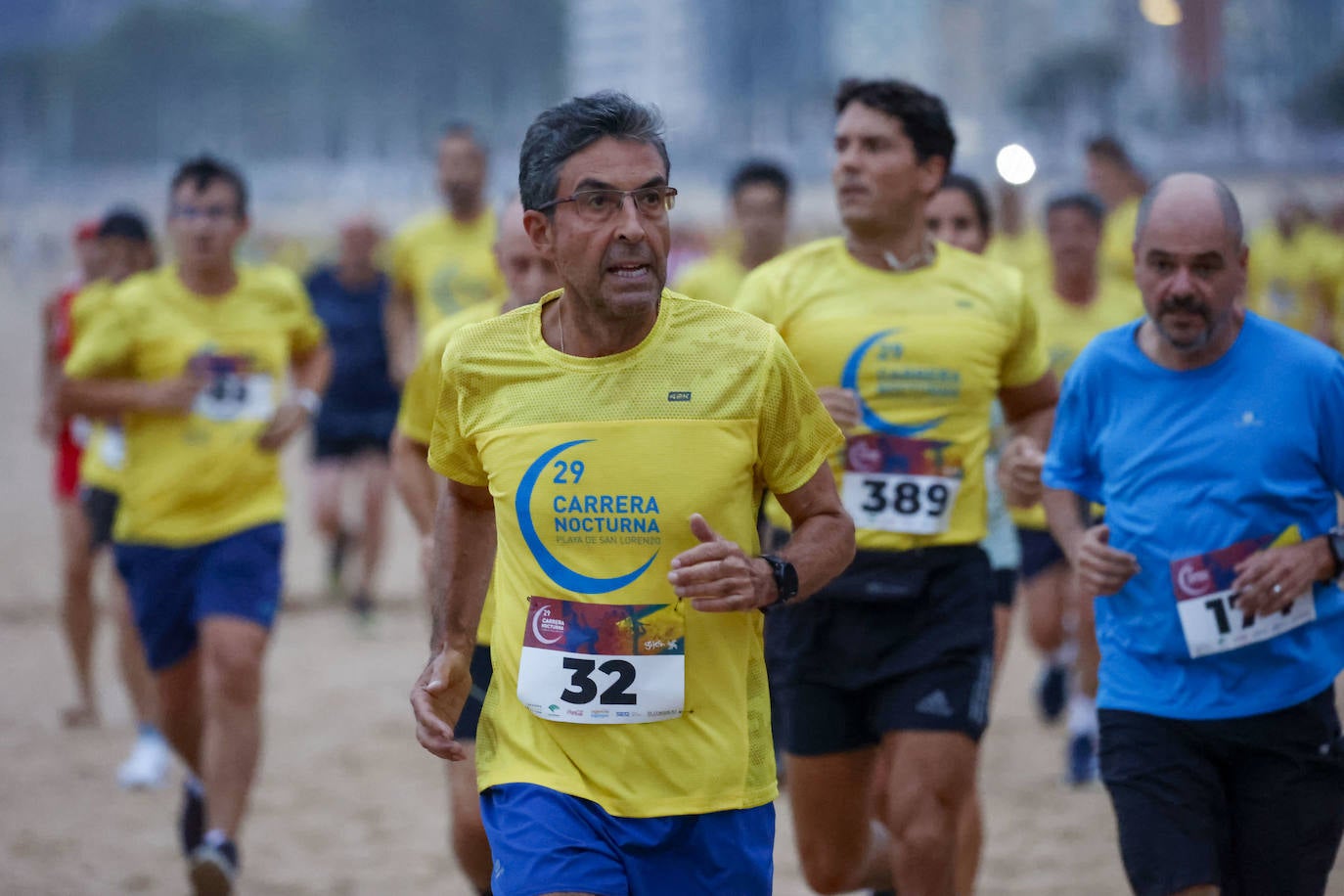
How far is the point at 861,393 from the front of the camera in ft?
15.9

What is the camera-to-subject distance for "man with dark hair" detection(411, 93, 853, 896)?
329cm

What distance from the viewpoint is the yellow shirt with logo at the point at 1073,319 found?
26.7 feet

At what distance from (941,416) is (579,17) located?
384ft

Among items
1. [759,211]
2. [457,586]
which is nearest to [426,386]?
[457,586]

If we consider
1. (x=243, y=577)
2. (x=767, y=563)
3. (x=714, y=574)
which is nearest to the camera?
(x=714, y=574)

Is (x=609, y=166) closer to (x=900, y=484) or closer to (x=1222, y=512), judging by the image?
(x=1222, y=512)

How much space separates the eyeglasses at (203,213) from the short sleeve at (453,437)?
132 inches

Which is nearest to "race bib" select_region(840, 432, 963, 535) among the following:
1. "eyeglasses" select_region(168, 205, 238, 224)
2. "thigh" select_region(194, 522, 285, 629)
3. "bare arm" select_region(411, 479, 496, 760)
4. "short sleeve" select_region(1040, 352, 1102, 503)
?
"short sleeve" select_region(1040, 352, 1102, 503)

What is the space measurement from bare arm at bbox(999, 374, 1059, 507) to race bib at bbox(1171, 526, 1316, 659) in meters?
0.80

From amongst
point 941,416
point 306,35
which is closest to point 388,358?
point 941,416

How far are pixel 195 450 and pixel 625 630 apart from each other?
3.58m

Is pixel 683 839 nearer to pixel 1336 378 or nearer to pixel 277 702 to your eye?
pixel 1336 378

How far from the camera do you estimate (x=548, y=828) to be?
10.8 feet

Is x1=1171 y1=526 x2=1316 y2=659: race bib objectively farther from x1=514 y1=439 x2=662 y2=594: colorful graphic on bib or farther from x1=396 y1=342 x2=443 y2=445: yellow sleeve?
x1=396 y1=342 x2=443 y2=445: yellow sleeve
